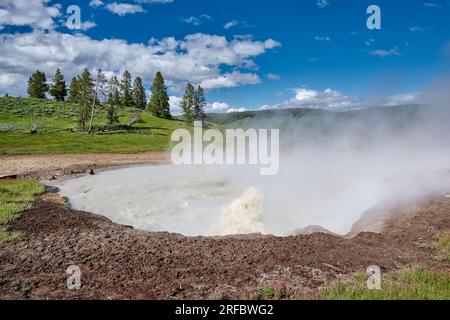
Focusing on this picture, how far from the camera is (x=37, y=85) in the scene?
92.7 metres

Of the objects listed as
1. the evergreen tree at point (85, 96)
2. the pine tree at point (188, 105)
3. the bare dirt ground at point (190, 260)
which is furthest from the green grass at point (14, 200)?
the pine tree at point (188, 105)

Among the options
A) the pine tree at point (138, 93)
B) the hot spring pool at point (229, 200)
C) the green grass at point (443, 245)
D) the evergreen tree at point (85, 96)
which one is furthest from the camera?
the pine tree at point (138, 93)

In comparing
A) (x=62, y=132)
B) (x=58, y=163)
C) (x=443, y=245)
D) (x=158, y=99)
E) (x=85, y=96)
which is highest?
(x=158, y=99)

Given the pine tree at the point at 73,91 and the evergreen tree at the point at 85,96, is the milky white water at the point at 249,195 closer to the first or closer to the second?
the evergreen tree at the point at 85,96

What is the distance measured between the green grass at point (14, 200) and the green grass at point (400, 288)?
9679mm

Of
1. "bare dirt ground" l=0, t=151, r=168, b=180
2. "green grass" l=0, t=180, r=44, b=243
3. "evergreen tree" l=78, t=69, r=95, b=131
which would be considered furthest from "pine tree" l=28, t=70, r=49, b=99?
"green grass" l=0, t=180, r=44, b=243

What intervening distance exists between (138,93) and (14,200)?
9219 centimetres

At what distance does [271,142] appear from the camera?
96.7 feet

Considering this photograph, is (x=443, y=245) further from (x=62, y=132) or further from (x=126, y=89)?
(x=126, y=89)

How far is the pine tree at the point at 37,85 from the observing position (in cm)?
9225

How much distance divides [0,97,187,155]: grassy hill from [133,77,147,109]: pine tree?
18.3 metres

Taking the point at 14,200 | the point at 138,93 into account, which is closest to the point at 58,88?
the point at 138,93

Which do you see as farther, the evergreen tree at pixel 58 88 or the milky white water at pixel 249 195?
the evergreen tree at pixel 58 88
